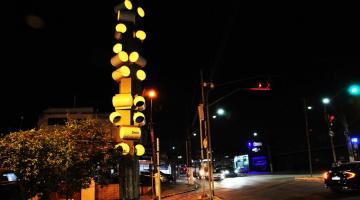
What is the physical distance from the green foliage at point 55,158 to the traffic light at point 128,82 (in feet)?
13.8

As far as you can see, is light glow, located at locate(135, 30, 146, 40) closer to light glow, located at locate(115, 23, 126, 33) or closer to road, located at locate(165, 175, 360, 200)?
light glow, located at locate(115, 23, 126, 33)

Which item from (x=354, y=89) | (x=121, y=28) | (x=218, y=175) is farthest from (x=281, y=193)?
(x=218, y=175)

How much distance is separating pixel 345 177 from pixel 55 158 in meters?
12.3

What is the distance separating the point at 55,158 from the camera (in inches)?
483

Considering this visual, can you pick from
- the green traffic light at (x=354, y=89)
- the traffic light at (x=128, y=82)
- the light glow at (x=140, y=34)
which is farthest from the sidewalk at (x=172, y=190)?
the light glow at (x=140, y=34)

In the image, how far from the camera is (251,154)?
69.7 metres

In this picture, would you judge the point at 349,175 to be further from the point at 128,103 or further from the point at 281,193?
the point at 128,103

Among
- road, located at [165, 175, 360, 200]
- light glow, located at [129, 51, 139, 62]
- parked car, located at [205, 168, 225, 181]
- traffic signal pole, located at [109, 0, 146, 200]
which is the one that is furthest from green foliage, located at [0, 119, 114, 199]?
parked car, located at [205, 168, 225, 181]

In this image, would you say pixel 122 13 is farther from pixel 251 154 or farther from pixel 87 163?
pixel 251 154

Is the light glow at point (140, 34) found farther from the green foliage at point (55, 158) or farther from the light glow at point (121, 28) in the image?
the green foliage at point (55, 158)

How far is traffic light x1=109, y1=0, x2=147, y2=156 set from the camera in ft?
29.4

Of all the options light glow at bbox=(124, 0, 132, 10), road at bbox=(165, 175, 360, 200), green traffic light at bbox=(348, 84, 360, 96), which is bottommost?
road at bbox=(165, 175, 360, 200)

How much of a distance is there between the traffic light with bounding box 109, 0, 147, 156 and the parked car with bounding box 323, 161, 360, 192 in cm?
1121

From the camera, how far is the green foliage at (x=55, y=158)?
1195 centimetres
